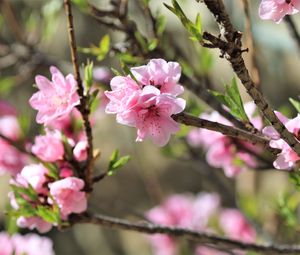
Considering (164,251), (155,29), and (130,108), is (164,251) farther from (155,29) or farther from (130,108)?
Result: (130,108)

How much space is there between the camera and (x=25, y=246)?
5.30 feet

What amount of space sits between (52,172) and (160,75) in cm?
33

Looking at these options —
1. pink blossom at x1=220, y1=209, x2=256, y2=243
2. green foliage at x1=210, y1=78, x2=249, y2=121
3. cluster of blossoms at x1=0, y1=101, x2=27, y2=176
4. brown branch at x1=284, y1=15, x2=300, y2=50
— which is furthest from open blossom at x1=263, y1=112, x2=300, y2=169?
pink blossom at x1=220, y1=209, x2=256, y2=243

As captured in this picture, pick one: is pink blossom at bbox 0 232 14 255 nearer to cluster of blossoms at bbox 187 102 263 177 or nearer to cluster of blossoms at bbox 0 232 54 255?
cluster of blossoms at bbox 0 232 54 255

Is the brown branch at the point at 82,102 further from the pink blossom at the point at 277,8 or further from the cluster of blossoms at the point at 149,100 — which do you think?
the pink blossom at the point at 277,8

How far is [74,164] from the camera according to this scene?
1149mm

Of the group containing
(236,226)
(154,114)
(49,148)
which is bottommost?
(236,226)

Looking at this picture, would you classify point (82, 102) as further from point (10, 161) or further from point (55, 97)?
point (10, 161)

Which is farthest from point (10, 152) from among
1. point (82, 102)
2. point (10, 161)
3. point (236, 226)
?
point (236, 226)

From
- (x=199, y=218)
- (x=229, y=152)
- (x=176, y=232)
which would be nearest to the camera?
(x=176, y=232)

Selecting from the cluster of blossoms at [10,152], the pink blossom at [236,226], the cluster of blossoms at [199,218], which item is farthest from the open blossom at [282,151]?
the pink blossom at [236,226]

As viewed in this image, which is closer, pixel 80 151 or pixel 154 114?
pixel 154 114

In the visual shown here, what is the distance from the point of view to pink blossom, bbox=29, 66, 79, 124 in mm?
1062

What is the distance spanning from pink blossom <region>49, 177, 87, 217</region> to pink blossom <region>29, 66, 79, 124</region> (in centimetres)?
10
